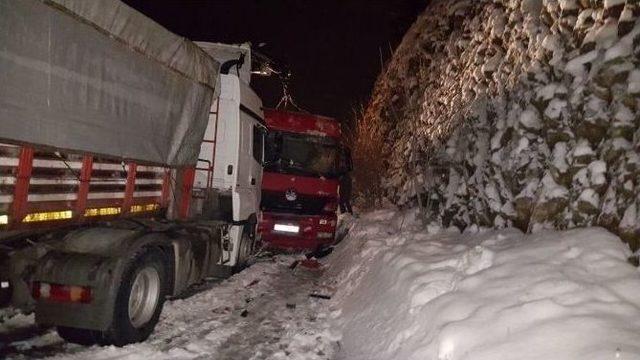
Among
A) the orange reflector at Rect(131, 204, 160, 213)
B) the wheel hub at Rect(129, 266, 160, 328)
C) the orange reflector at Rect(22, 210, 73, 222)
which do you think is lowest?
the wheel hub at Rect(129, 266, 160, 328)

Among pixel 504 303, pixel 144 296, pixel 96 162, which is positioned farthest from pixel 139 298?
pixel 504 303

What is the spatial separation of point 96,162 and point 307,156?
6923mm

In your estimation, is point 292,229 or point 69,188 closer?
point 69,188

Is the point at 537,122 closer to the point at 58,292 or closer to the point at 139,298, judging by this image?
the point at 139,298

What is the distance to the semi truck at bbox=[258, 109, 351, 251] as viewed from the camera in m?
10.8

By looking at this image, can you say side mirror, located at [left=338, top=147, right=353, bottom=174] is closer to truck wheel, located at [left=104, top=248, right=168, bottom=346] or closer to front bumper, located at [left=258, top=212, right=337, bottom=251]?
front bumper, located at [left=258, top=212, right=337, bottom=251]

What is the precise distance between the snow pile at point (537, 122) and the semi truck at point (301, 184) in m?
2.28

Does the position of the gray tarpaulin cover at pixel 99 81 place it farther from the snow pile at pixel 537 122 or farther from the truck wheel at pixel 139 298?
the snow pile at pixel 537 122

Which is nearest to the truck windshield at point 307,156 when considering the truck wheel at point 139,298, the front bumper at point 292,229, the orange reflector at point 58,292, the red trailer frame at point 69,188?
the front bumper at point 292,229

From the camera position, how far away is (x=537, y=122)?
22.6 ft

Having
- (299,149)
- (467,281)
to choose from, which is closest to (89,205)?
(467,281)

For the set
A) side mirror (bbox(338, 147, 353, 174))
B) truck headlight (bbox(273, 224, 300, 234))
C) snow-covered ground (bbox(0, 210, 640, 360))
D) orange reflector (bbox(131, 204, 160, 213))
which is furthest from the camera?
side mirror (bbox(338, 147, 353, 174))

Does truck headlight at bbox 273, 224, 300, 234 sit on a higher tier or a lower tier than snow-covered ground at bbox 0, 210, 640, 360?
higher

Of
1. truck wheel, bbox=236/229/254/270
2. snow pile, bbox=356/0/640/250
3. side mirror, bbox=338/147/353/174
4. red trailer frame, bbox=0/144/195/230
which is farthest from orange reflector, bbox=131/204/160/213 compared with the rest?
side mirror, bbox=338/147/353/174
